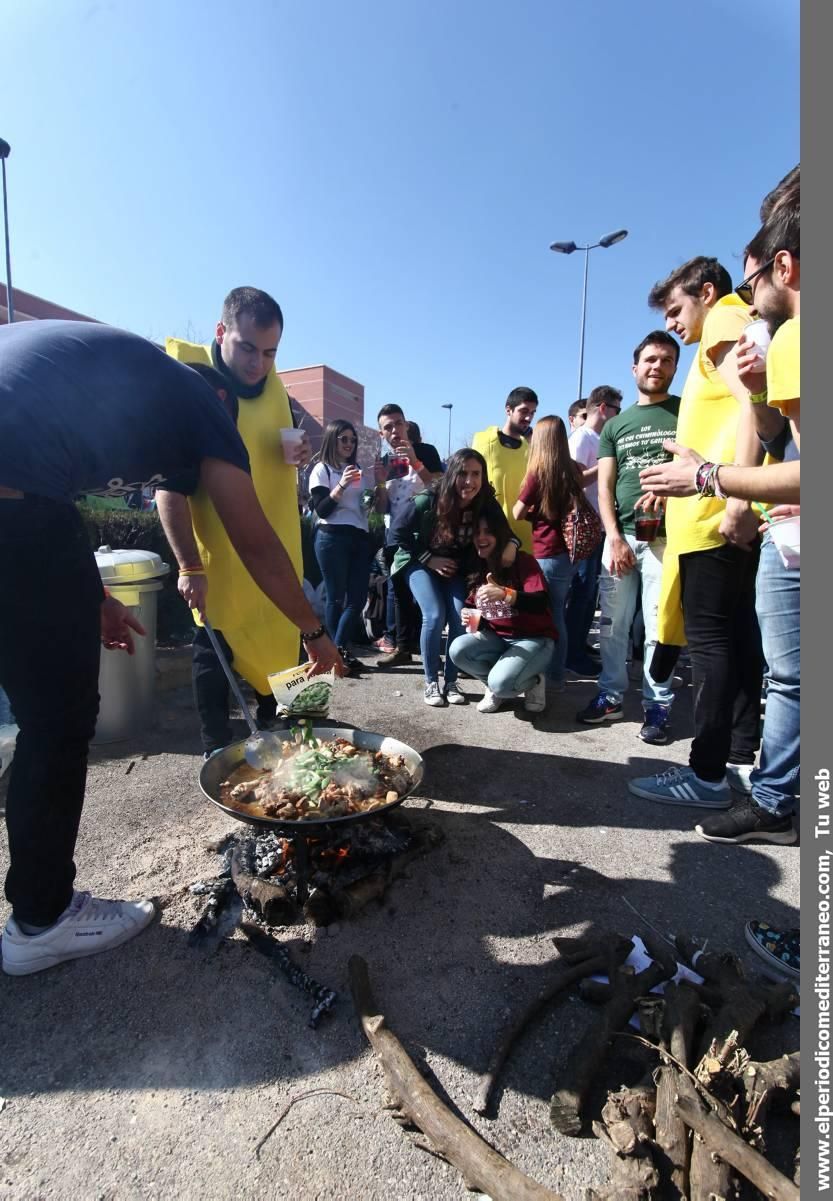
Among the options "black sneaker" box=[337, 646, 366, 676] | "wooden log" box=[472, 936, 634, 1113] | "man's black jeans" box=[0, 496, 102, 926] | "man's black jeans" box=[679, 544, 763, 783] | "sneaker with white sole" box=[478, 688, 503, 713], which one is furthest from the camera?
"black sneaker" box=[337, 646, 366, 676]

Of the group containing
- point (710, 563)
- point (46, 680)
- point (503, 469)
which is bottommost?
point (46, 680)

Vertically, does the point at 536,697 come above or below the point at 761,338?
below

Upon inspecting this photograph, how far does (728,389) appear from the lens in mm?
2695

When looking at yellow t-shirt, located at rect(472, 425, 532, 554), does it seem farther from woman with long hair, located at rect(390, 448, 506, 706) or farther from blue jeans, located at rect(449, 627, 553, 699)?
blue jeans, located at rect(449, 627, 553, 699)

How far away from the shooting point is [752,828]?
2.62 metres

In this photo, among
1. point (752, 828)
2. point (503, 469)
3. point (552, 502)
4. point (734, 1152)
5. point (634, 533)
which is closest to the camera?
point (734, 1152)

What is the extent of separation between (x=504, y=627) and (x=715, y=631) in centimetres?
167

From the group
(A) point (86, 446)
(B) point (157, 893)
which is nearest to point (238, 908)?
(B) point (157, 893)

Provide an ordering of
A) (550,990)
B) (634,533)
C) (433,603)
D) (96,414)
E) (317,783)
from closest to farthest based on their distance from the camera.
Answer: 1. (96,414)
2. (550,990)
3. (317,783)
4. (634,533)
5. (433,603)

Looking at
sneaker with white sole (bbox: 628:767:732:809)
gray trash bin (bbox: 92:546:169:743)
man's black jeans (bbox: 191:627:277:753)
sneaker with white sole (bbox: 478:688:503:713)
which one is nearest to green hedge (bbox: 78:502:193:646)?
gray trash bin (bbox: 92:546:169:743)

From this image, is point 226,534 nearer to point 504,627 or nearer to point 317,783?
point 317,783

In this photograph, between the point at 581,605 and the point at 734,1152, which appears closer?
the point at 734,1152

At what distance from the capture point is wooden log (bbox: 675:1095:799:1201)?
1127 mm

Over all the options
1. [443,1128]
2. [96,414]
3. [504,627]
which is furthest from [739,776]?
[96,414]
